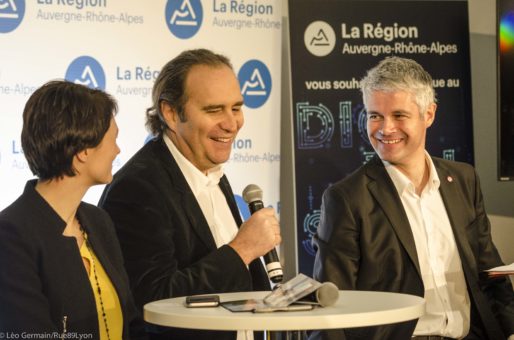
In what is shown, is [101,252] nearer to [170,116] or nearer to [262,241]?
[262,241]

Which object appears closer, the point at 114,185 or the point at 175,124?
the point at 114,185

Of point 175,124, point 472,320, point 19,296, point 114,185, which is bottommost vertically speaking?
point 472,320

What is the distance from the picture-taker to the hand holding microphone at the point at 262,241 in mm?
2842

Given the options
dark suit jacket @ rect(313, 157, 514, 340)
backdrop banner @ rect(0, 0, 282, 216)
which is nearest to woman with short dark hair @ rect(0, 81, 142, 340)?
dark suit jacket @ rect(313, 157, 514, 340)

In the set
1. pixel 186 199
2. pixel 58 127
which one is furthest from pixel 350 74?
pixel 58 127

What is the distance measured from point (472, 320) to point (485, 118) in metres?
2.85

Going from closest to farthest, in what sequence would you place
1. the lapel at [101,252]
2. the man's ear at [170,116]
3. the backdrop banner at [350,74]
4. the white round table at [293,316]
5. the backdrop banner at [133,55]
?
the white round table at [293,316], the lapel at [101,252], the man's ear at [170,116], the backdrop banner at [133,55], the backdrop banner at [350,74]

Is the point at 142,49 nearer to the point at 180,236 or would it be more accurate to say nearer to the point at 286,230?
the point at 286,230

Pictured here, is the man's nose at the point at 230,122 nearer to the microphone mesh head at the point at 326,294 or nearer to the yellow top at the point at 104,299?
the yellow top at the point at 104,299

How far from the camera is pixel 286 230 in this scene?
596cm

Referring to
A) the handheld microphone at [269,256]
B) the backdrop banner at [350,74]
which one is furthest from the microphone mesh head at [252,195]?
the backdrop banner at [350,74]

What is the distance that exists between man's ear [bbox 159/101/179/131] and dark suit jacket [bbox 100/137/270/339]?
153 mm

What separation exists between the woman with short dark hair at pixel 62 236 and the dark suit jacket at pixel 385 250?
104 centimetres

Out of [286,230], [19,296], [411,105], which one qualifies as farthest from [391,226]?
[286,230]
